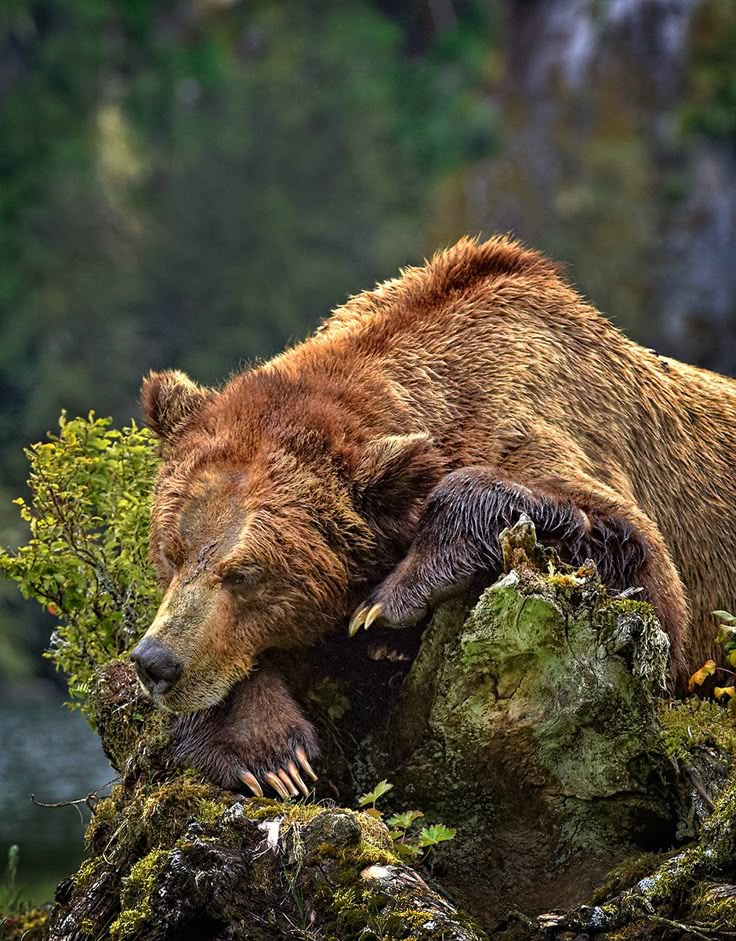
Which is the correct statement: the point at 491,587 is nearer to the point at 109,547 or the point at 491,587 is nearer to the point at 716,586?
the point at 716,586

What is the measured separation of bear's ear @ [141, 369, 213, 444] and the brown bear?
1 cm

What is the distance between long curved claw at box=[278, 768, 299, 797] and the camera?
247 inches

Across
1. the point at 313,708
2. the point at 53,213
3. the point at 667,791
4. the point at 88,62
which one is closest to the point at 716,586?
the point at 667,791

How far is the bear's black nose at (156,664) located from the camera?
618 cm

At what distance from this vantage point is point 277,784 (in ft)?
20.6

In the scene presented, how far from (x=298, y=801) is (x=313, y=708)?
1.68 ft

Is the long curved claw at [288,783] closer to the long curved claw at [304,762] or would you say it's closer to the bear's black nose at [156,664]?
the long curved claw at [304,762]

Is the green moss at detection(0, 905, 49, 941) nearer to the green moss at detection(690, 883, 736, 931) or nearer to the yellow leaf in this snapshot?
the yellow leaf

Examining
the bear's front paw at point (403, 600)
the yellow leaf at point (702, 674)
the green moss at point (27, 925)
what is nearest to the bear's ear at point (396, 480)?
the bear's front paw at point (403, 600)

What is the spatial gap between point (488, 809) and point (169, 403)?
2436 mm

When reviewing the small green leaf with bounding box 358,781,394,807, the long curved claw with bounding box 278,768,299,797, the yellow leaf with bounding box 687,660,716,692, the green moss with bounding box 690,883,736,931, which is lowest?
the green moss with bounding box 690,883,736,931

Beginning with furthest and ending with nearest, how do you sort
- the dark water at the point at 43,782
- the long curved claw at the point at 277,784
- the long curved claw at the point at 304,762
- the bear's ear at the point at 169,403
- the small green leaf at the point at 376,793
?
the dark water at the point at 43,782, the bear's ear at the point at 169,403, the long curved claw at the point at 304,762, the long curved claw at the point at 277,784, the small green leaf at the point at 376,793

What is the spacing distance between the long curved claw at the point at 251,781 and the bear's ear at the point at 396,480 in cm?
120

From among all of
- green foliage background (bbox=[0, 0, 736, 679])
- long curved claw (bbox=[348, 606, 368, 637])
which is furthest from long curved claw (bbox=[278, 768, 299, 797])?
green foliage background (bbox=[0, 0, 736, 679])
